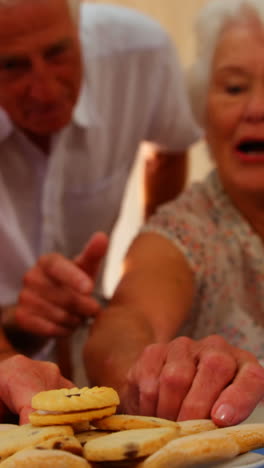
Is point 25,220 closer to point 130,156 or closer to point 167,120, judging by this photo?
point 130,156

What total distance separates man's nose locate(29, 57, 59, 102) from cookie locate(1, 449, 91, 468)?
1.04m

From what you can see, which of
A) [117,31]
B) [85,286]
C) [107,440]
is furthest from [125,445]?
[117,31]

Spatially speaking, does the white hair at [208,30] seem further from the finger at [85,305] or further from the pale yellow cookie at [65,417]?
the pale yellow cookie at [65,417]

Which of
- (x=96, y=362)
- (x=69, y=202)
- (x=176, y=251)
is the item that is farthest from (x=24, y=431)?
(x=69, y=202)

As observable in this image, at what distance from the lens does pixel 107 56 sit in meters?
1.87

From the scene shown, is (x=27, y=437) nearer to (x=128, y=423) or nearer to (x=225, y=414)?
(x=128, y=423)

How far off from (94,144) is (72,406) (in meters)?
1.32

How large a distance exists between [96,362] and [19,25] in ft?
2.34

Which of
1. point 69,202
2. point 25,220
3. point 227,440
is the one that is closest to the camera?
point 227,440

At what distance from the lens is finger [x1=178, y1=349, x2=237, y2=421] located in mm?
748

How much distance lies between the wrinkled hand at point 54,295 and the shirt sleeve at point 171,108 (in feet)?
2.29

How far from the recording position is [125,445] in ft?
1.88

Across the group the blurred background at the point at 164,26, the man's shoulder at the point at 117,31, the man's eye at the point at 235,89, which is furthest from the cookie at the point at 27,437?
the blurred background at the point at 164,26

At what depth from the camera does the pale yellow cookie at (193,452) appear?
0.56 m
